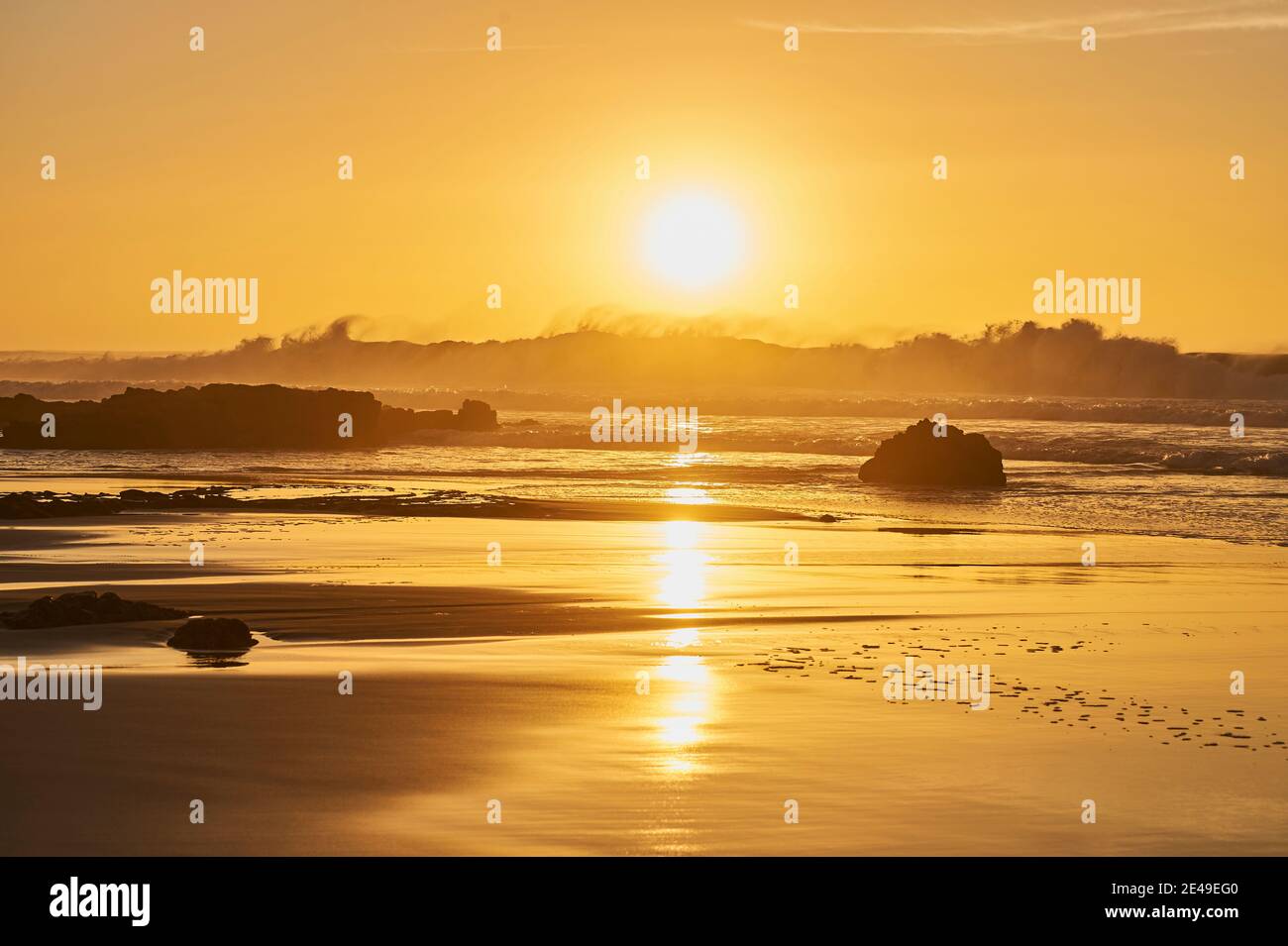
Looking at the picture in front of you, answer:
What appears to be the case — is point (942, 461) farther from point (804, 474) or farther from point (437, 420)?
point (437, 420)

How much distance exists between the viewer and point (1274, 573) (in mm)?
21078

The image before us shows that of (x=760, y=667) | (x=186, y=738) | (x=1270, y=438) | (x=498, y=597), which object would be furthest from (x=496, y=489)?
(x=1270, y=438)

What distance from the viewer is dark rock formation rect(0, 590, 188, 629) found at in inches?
584

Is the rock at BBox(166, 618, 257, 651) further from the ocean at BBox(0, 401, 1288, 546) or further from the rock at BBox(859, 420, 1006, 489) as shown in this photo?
the rock at BBox(859, 420, 1006, 489)

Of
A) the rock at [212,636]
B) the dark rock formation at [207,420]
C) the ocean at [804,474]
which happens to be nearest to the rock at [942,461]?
the ocean at [804,474]

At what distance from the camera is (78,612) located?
15055 mm

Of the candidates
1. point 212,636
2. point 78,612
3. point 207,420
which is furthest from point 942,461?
point 207,420

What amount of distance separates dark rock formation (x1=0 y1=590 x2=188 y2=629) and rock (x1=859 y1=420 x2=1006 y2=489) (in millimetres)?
27739

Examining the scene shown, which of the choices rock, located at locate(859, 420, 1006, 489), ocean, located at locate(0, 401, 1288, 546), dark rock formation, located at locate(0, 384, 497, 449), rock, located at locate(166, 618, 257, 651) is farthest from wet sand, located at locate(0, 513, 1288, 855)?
dark rock formation, located at locate(0, 384, 497, 449)

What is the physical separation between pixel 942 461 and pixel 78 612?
28.8 m

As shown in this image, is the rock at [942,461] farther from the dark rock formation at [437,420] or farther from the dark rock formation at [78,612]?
the dark rock formation at [437,420]
